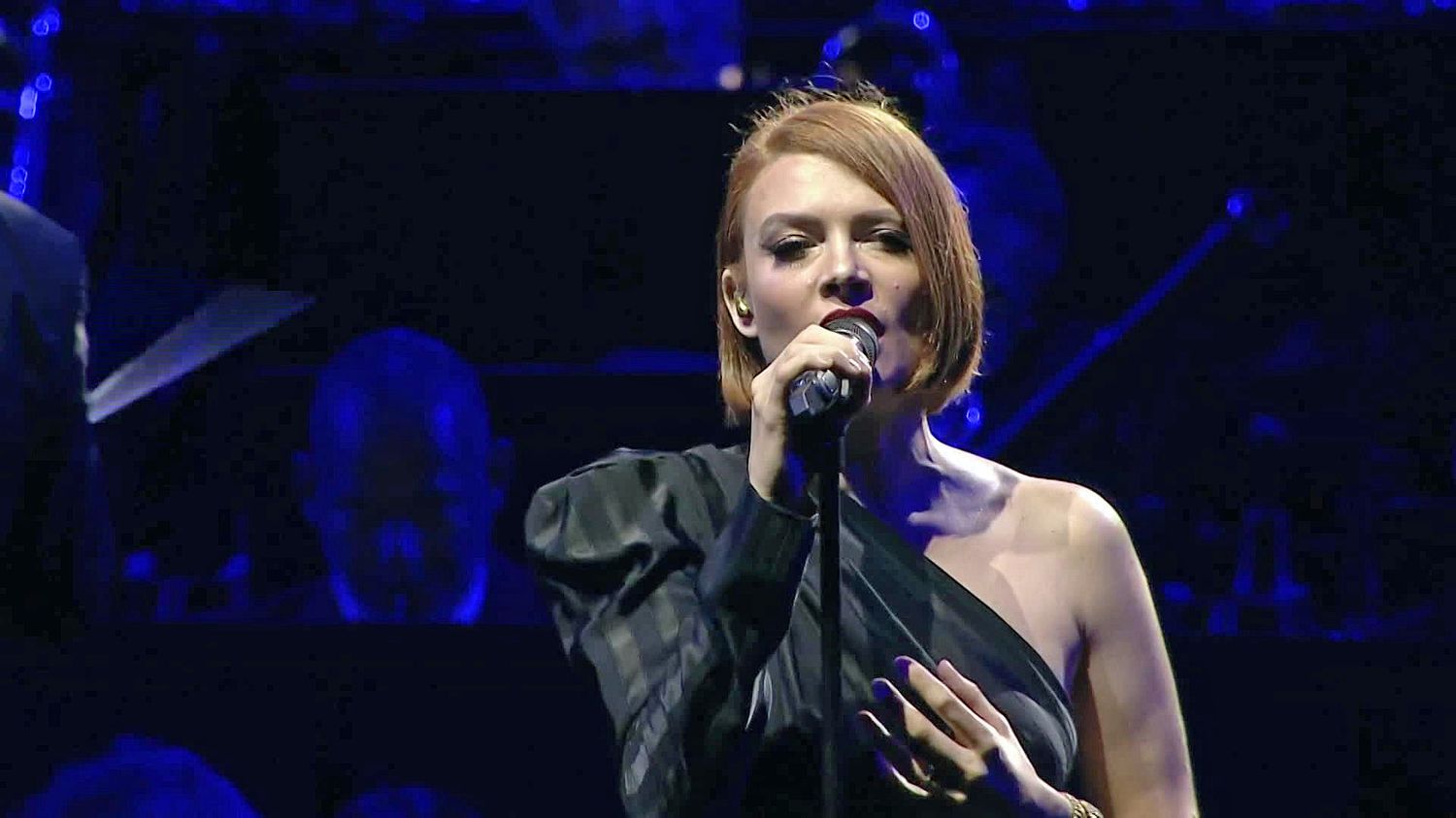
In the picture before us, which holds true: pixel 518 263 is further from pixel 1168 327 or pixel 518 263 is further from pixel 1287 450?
pixel 1287 450

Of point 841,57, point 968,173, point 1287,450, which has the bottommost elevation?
point 1287,450

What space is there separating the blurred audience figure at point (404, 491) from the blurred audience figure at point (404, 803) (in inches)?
15.7

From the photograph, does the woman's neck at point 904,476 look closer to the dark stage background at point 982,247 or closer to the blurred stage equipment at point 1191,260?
the dark stage background at point 982,247

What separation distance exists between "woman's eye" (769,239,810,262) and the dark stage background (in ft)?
5.18

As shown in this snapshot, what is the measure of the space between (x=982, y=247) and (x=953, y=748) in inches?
79.2

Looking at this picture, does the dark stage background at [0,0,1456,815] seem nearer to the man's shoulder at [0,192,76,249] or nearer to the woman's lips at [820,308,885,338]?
the man's shoulder at [0,192,76,249]

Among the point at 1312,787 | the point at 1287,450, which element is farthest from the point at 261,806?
the point at 1287,450

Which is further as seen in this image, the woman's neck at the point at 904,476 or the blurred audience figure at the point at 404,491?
the blurred audience figure at the point at 404,491

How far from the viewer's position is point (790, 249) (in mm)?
1658

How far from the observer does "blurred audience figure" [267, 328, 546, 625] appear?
333cm

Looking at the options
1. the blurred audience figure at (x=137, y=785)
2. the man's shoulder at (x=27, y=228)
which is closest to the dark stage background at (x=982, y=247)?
the blurred audience figure at (x=137, y=785)

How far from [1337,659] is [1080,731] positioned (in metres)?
1.23

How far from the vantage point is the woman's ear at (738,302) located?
1737mm

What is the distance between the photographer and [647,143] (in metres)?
3.26
